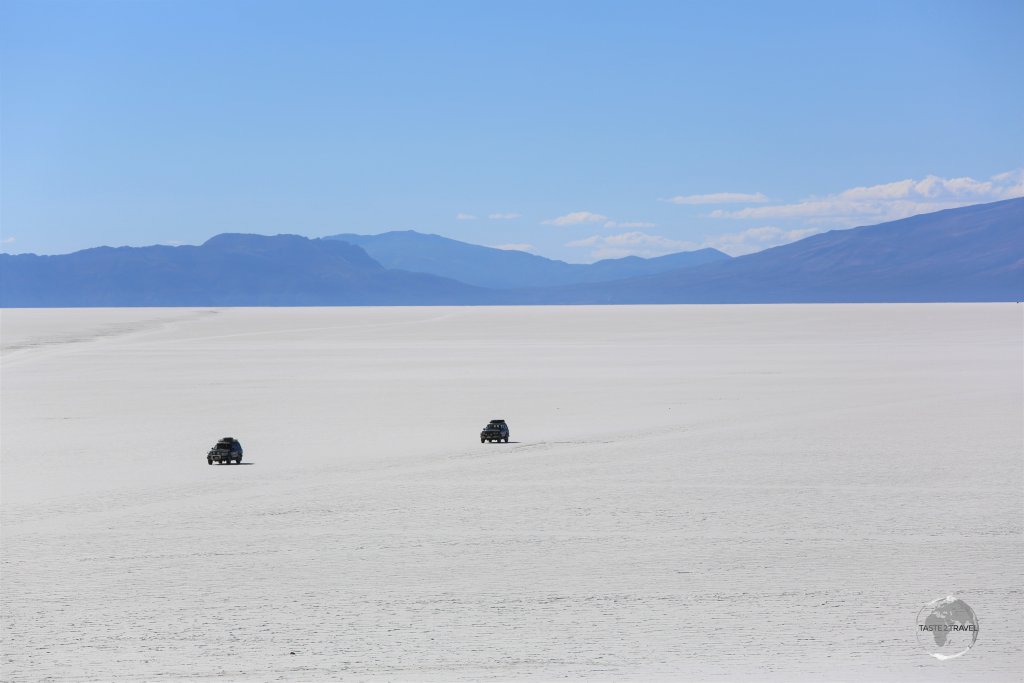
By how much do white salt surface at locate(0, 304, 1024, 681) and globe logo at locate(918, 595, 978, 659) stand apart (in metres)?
0.12

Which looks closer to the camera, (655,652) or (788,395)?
(655,652)

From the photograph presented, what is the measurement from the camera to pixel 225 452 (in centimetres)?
2011

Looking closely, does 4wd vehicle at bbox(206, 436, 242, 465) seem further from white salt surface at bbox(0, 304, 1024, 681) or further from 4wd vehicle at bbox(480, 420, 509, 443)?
4wd vehicle at bbox(480, 420, 509, 443)

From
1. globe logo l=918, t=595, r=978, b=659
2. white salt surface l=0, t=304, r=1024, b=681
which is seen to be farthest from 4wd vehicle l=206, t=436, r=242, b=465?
globe logo l=918, t=595, r=978, b=659

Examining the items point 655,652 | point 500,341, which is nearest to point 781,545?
point 655,652

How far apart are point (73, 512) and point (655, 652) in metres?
9.05

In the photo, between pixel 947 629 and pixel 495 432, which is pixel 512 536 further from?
pixel 495 432

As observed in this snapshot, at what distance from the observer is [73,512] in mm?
16016

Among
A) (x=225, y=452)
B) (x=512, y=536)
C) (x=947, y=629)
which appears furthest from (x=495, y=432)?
(x=947, y=629)

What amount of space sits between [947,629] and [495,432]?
1280cm

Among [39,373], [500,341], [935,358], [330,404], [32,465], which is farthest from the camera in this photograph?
[500,341]

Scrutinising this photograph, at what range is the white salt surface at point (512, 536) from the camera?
10.1m

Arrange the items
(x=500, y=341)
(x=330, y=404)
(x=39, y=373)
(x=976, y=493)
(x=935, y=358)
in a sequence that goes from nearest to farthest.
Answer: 1. (x=976, y=493)
2. (x=330, y=404)
3. (x=39, y=373)
4. (x=935, y=358)
5. (x=500, y=341)

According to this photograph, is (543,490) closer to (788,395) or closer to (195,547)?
(195,547)
